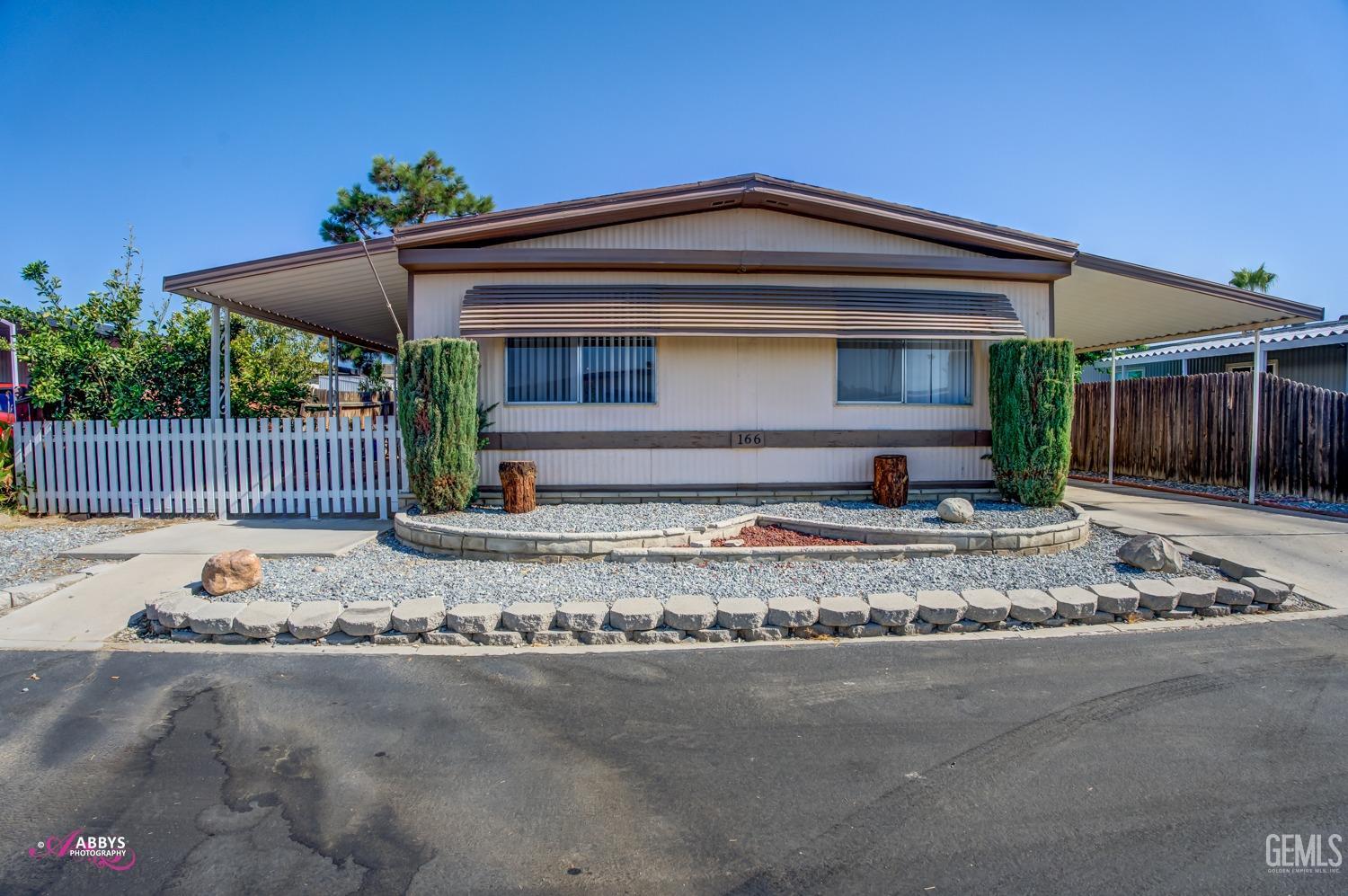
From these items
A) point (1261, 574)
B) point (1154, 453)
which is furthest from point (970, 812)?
point (1154, 453)

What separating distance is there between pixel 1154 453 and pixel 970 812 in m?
12.6

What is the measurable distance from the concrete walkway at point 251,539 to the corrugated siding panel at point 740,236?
13.2ft

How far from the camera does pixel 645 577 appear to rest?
6336mm

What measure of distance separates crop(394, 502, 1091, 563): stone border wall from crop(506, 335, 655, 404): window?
2.38 meters

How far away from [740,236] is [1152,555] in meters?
5.83

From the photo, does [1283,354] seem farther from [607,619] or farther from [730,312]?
[607,619]

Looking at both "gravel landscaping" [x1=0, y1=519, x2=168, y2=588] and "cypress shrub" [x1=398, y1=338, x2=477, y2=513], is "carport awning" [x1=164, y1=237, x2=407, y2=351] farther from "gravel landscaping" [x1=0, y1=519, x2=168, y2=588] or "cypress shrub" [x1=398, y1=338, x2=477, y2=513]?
"gravel landscaping" [x1=0, y1=519, x2=168, y2=588]

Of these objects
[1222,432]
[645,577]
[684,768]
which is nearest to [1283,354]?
[1222,432]

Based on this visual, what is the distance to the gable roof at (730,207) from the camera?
29.4 ft

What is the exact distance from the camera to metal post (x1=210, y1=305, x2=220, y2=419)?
9.95 metres

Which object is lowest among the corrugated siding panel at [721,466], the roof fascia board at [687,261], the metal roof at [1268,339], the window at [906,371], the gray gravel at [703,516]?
the gray gravel at [703,516]

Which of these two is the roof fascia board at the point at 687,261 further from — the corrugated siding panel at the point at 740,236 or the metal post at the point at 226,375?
the metal post at the point at 226,375

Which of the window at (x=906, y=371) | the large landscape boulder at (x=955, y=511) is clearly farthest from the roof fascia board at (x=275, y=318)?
the large landscape boulder at (x=955, y=511)

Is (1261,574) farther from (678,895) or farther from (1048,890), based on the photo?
(678,895)
